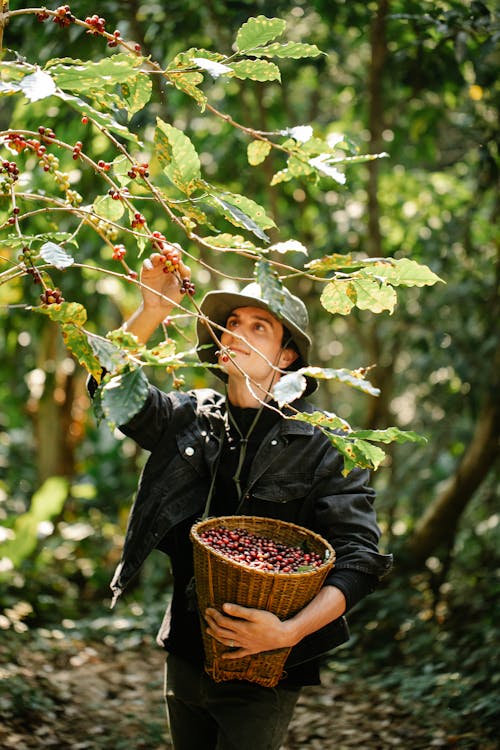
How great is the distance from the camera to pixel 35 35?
325 centimetres

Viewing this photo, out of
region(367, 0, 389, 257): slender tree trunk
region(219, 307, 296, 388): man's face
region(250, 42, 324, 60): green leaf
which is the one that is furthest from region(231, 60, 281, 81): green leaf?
region(367, 0, 389, 257): slender tree trunk

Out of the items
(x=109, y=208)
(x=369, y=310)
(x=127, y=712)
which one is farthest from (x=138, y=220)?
(x=127, y=712)

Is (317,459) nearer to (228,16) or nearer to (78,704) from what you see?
(78,704)

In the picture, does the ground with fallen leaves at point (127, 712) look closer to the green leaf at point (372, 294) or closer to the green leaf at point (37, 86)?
the green leaf at point (372, 294)

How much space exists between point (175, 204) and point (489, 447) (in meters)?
2.78

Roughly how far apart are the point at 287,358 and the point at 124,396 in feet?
3.40

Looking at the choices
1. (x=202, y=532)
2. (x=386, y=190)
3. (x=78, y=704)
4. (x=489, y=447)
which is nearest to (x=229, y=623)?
(x=202, y=532)

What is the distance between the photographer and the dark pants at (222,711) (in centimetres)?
179

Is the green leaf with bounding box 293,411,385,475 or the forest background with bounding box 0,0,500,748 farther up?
the green leaf with bounding box 293,411,385,475

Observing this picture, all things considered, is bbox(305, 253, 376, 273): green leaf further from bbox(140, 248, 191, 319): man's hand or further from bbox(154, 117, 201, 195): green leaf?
bbox(140, 248, 191, 319): man's hand

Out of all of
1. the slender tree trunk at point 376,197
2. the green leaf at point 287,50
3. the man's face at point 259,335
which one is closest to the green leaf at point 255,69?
the green leaf at point 287,50

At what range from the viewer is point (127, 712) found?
11.1 ft

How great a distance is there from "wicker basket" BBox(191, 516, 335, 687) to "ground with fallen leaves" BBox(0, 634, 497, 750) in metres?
1.55

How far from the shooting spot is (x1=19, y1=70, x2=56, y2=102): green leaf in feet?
3.03
